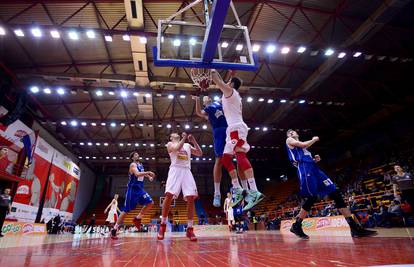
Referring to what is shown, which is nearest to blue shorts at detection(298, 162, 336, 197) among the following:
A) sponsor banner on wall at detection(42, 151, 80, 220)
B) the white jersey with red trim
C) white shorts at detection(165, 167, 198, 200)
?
the white jersey with red trim

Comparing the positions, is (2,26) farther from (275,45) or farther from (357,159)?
(357,159)

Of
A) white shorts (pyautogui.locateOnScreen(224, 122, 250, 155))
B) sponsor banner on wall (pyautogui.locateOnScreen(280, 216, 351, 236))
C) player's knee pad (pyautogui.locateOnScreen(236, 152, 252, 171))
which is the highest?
white shorts (pyautogui.locateOnScreen(224, 122, 250, 155))

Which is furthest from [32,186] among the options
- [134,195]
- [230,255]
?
[230,255]

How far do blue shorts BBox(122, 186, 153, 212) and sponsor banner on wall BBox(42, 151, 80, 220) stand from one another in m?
13.3

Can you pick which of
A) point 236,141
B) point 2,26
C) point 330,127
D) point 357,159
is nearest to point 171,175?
point 236,141

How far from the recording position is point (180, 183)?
16.8 feet

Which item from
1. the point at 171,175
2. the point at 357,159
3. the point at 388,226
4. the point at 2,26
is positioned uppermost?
the point at 2,26

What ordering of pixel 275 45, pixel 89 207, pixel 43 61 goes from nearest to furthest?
pixel 275 45
pixel 43 61
pixel 89 207

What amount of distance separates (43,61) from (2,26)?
394 cm

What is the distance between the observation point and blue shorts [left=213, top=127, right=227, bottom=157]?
4133 millimetres

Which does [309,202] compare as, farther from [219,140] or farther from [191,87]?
[191,87]

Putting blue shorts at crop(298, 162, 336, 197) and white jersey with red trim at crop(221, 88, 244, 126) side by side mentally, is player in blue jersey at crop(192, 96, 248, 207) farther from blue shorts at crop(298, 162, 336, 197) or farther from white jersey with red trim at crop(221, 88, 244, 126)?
blue shorts at crop(298, 162, 336, 197)

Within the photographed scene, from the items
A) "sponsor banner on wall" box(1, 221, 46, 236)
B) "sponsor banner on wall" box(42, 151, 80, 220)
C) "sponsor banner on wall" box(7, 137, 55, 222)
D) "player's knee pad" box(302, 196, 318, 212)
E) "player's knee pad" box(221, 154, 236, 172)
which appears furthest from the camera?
"sponsor banner on wall" box(42, 151, 80, 220)

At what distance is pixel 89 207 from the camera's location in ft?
99.3
